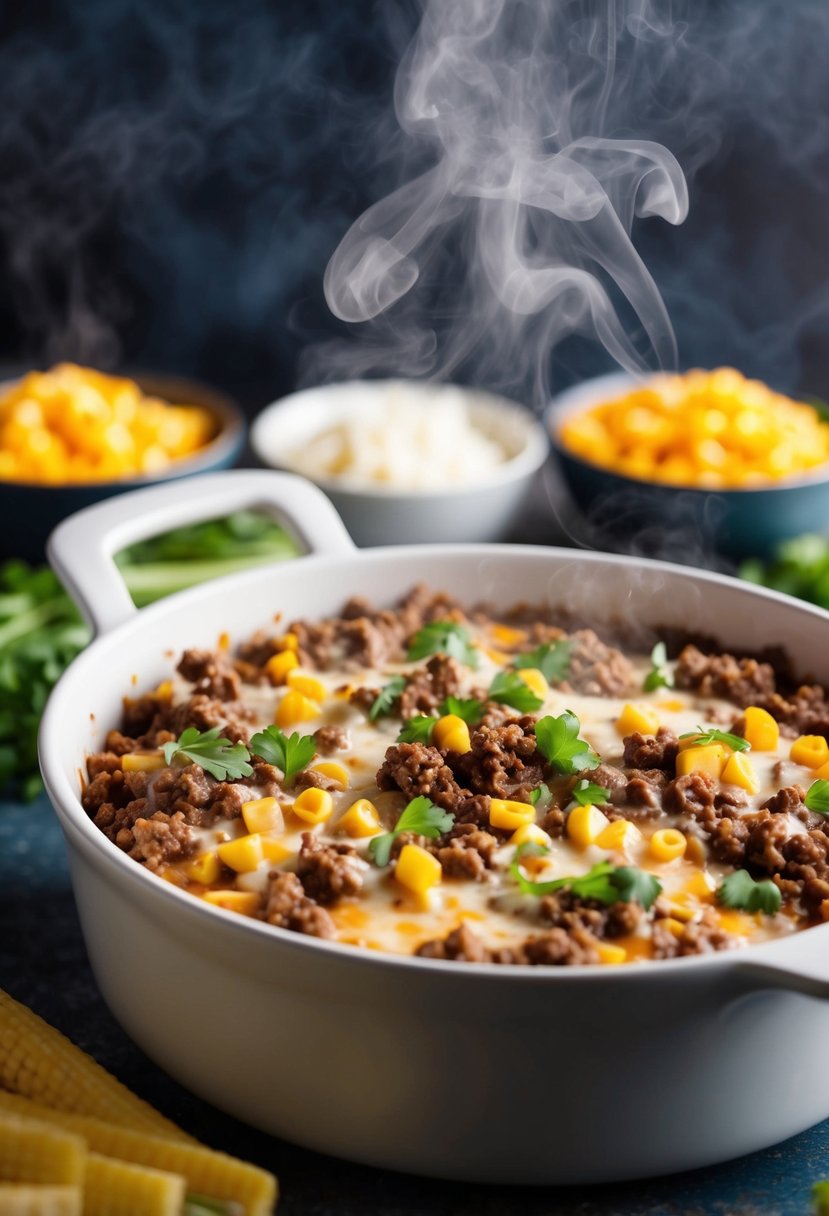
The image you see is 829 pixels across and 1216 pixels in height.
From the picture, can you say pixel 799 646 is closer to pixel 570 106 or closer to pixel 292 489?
pixel 292 489

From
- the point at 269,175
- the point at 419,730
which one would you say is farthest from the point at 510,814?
the point at 269,175

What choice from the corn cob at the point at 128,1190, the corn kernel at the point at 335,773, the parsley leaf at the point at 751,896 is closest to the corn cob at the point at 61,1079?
the corn cob at the point at 128,1190

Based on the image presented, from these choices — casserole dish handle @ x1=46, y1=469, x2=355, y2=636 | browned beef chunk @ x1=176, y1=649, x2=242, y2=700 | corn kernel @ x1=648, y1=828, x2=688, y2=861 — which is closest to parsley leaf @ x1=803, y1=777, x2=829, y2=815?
corn kernel @ x1=648, y1=828, x2=688, y2=861

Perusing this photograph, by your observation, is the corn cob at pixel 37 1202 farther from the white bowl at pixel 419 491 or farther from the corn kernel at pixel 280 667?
the white bowl at pixel 419 491

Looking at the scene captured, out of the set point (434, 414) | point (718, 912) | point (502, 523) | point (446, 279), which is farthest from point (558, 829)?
point (446, 279)

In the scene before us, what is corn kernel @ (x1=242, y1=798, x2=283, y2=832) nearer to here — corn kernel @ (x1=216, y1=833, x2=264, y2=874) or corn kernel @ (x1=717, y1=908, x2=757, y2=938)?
corn kernel @ (x1=216, y1=833, x2=264, y2=874)
